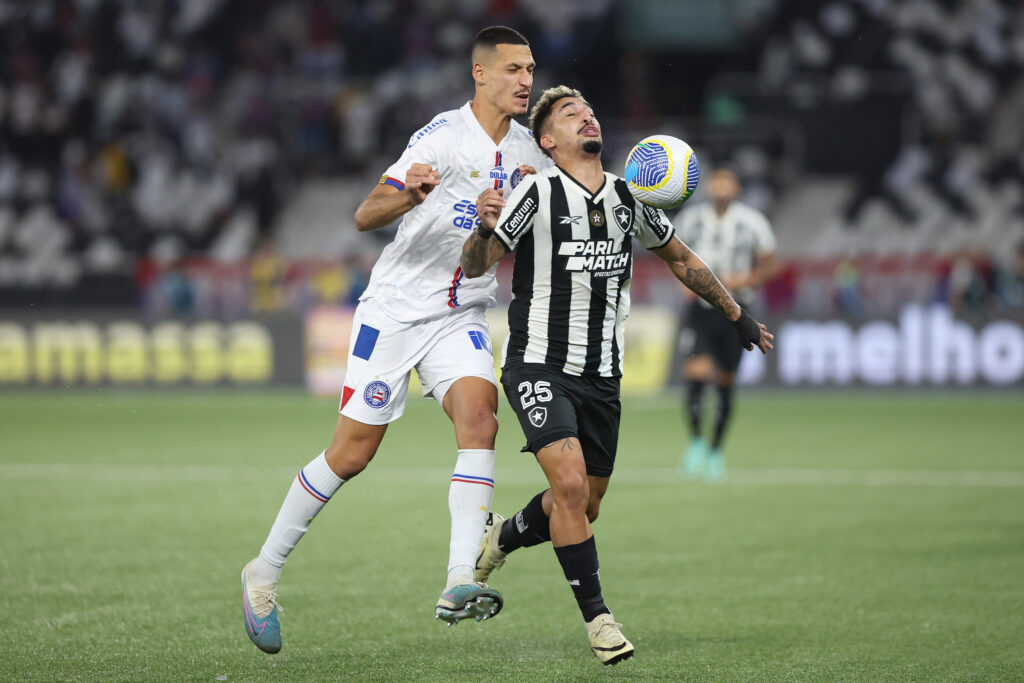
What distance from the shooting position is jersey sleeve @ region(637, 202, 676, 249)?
555 cm

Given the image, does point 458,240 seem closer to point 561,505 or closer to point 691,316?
point 561,505

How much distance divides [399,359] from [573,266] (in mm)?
849

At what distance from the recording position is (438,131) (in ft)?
18.5

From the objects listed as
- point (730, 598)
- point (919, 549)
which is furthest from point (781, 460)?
point (730, 598)

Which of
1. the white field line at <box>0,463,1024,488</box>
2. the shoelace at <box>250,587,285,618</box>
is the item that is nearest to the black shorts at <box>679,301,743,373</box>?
the white field line at <box>0,463,1024,488</box>

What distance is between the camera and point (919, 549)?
7949 millimetres

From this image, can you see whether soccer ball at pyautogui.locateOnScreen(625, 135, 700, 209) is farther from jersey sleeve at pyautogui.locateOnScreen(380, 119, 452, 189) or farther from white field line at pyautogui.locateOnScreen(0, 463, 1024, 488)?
white field line at pyautogui.locateOnScreen(0, 463, 1024, 488)

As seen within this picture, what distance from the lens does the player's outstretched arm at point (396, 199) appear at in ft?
17.0

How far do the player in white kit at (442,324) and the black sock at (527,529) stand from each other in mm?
387

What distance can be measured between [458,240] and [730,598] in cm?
231

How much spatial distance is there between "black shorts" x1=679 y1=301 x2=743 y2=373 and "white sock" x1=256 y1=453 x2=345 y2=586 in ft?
20.3

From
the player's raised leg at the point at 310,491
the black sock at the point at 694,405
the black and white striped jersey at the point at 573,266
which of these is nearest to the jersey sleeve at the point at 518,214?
the black and white striped jersey at the point at 573,266

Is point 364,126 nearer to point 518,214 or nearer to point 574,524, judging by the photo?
point 518,214

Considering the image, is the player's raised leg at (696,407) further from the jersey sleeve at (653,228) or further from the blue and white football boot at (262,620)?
the blue and white football boot at (262,620)
